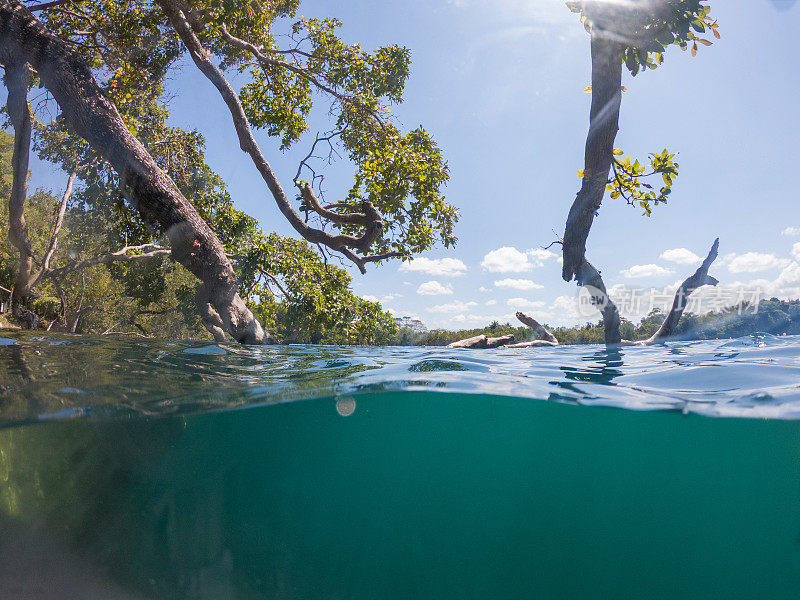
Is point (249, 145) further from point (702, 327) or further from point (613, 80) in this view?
point (702, 327)

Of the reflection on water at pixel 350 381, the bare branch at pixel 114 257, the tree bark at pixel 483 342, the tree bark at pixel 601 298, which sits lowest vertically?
the reflection on water at pixel 350 381

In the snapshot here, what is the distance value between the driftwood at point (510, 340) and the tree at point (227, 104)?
234 cm

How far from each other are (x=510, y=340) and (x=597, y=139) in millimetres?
5551

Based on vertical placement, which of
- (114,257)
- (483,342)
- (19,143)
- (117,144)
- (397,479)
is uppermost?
(19,143)

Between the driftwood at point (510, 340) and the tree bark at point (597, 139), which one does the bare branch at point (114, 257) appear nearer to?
the driftwood at point (510, 340)

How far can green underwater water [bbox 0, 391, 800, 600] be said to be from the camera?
4.39m

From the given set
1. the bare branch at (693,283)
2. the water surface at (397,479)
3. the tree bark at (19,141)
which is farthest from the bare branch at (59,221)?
the bare branch at (693,283)

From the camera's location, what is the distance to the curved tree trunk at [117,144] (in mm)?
7070

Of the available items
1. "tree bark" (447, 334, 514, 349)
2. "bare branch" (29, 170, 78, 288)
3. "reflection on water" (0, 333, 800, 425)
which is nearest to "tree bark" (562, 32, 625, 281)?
"reflection on water" (0, 333, 800, 425)

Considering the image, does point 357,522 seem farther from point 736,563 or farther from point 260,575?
point 736,563

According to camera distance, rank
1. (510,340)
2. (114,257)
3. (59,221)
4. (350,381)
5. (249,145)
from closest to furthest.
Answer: (350,381), (249,145), (510,340), (114,257), (59,221)

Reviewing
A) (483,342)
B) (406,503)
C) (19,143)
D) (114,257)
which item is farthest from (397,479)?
(19,143)

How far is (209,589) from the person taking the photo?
4.12 meters

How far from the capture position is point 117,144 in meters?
7.09
